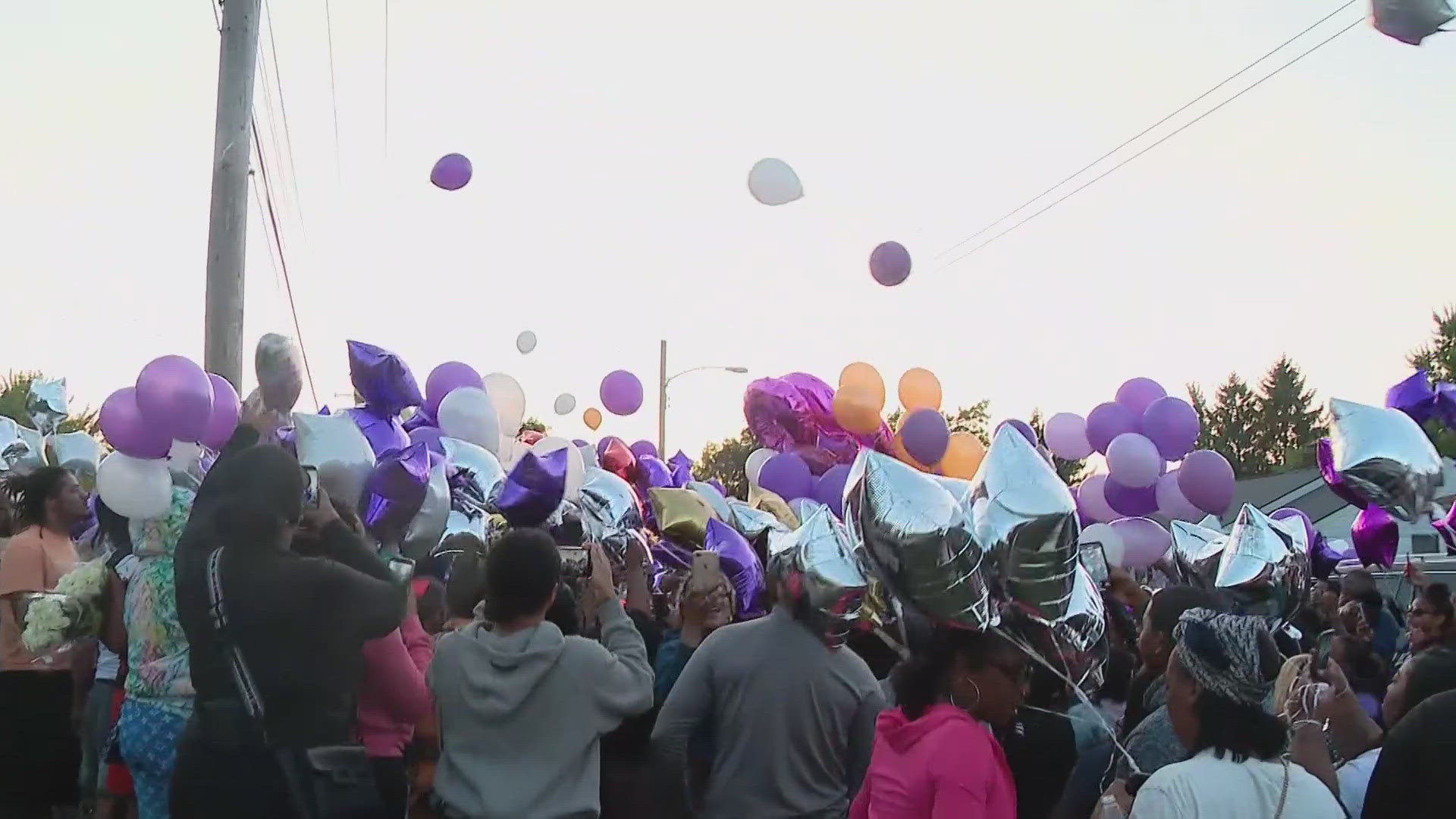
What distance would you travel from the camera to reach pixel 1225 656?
107 inches

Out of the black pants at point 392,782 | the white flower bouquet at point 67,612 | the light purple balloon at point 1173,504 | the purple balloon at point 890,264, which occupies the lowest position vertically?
the light purple balloon at point 1173,504

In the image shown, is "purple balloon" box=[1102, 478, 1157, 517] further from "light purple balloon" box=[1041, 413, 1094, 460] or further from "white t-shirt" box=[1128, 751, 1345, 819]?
"white t-shirt" box=[1128, 751, 1345, 819]

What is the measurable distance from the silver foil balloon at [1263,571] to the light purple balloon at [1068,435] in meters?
4.30

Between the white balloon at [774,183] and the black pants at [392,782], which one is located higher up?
the white balloon at [774,183]

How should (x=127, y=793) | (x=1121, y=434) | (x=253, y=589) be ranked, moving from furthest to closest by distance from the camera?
(x=1121, y=434)
(x=127, y=793)
(x=253, y=589)

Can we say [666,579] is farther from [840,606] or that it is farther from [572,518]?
[840,606]

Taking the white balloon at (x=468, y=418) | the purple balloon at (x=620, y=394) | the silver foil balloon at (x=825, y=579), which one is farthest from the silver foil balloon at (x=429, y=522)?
the purple balloon at (x=620, y=394)

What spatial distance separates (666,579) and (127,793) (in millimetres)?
2568

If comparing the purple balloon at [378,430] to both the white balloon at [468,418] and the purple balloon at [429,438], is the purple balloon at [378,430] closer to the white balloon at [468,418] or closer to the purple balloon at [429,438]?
the purple balloon at [429,438]

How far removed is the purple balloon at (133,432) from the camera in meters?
5.76

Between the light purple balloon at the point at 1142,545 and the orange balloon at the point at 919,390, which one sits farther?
the orange balloon at the point at 919,390

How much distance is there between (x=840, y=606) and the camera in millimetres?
3766

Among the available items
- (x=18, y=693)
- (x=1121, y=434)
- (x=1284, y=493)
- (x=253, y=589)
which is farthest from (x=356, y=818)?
(x=1284, y=493)

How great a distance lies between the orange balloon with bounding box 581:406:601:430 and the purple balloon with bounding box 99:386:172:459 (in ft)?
34.4
